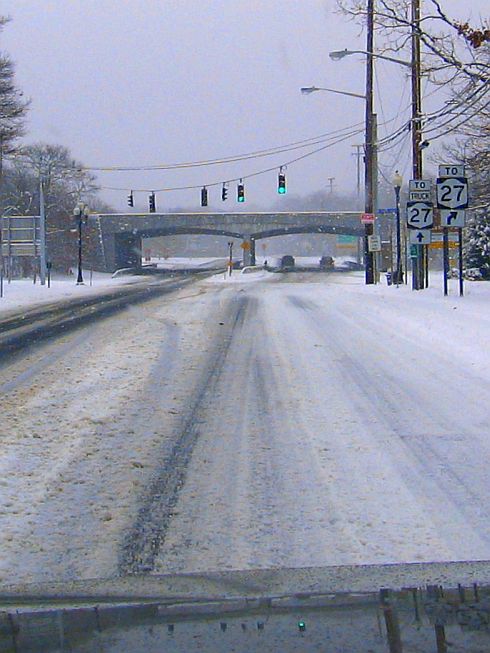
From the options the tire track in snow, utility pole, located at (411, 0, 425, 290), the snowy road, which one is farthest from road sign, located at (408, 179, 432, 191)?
the tire track in snow

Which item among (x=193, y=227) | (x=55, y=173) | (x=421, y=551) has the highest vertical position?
(x=55, y=173)

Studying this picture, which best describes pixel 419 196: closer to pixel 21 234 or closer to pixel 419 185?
pixel 419 185

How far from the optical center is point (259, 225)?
313 feet

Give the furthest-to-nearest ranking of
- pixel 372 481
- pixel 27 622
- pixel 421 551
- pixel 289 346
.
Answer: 1. pixel 289 346
2. pixel 372 481
3. pixel 421 551
4. pixel 27 622

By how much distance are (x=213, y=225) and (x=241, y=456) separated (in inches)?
3429

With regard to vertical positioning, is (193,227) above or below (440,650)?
above

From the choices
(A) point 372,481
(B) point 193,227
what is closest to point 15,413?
(A) point 372,481

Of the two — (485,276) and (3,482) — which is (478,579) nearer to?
(3,482)

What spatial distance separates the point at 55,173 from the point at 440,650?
95149 millimetres

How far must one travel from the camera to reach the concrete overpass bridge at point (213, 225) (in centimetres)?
9288

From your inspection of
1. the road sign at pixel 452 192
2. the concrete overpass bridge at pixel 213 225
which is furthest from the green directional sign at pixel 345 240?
the road sign at pixel 452 192

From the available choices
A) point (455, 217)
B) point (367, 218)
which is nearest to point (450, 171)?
point (455, 217)

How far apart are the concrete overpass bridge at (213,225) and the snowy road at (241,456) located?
79.2m

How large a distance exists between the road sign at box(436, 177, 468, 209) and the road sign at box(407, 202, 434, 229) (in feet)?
10.4
